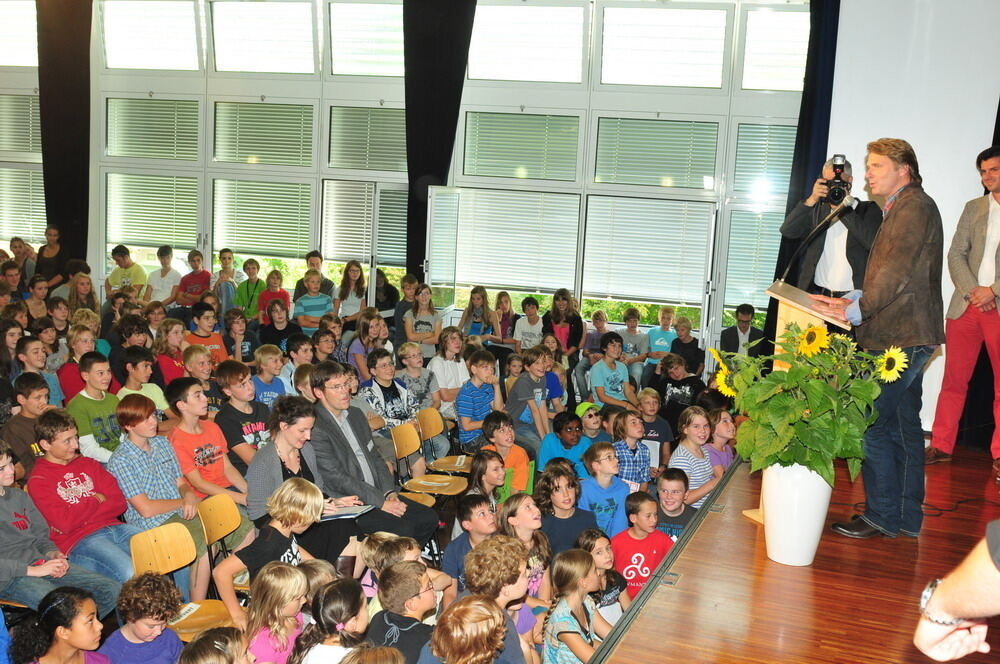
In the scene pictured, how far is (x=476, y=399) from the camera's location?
654 centimetres

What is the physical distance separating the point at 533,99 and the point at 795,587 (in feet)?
25.4

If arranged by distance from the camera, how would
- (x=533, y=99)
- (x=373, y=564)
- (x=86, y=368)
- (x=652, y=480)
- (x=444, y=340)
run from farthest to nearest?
(x=533, y=99)
(x=444, y=340)
(x=652, y=480)
(x=86, y=368)
(x=373, y=564)

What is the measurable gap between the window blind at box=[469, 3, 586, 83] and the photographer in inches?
249

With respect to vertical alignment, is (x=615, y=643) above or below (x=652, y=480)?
above

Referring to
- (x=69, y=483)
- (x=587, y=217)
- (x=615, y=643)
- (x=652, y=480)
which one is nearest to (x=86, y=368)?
(x=69, y=483)

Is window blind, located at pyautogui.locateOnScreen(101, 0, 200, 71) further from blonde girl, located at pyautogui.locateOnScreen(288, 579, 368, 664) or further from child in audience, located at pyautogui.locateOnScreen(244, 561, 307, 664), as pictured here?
blonde girl, located at pyautogui.locateOnScreen(288, 579, 368, 664)

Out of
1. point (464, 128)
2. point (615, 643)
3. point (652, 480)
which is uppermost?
point (464, 128)

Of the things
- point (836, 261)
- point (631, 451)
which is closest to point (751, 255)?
point (631, 451)

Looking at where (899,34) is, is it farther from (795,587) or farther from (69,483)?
(69,483)

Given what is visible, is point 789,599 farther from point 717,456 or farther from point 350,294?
→ point 350,294

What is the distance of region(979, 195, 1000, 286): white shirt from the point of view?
4.52 metres

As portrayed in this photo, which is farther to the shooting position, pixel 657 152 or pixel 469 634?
pixel 657 152

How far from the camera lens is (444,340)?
737cm

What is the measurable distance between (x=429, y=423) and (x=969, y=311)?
130 inches
